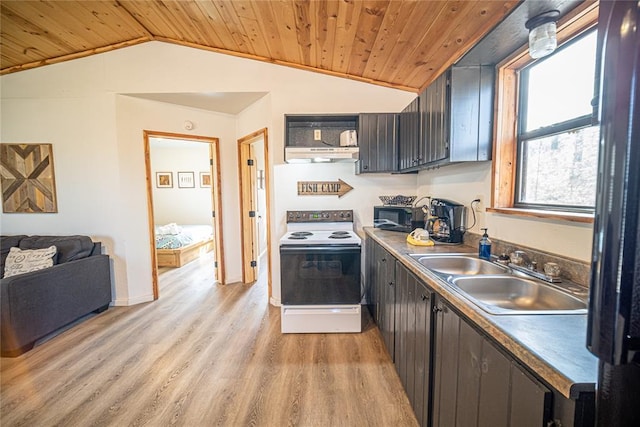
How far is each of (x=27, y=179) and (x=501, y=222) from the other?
4885 millimetres

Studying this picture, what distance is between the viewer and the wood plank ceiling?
193 cm

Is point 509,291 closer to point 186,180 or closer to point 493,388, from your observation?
point 493,388

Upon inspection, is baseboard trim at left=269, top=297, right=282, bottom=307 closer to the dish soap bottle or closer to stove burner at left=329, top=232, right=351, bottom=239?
stove burner at left=329, top=232, right=351, bottom=239

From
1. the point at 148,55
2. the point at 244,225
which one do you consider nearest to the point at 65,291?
the point at 244,225

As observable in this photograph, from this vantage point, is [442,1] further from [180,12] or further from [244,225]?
[244,225]

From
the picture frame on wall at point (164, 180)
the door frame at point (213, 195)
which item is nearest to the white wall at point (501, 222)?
the door frame at point (213, 195)

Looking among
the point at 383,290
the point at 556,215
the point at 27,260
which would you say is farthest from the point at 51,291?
the point at 556,215

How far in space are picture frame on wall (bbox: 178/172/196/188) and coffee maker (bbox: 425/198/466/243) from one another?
6.41m

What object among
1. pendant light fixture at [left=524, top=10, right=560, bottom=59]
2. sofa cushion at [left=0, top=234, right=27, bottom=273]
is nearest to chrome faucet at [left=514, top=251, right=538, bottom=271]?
pendant light fixture at [left=524, top=10, right=560, bottom=59]

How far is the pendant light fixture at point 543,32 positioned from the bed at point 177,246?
17.0 feet

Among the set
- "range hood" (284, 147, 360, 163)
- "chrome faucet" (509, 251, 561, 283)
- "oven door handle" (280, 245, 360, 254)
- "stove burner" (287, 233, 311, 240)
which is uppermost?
"range hood" (284, 147, 360, 163)

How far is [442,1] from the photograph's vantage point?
5.64 ft

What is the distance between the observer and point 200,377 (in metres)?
1.99

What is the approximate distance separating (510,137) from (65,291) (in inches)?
159
